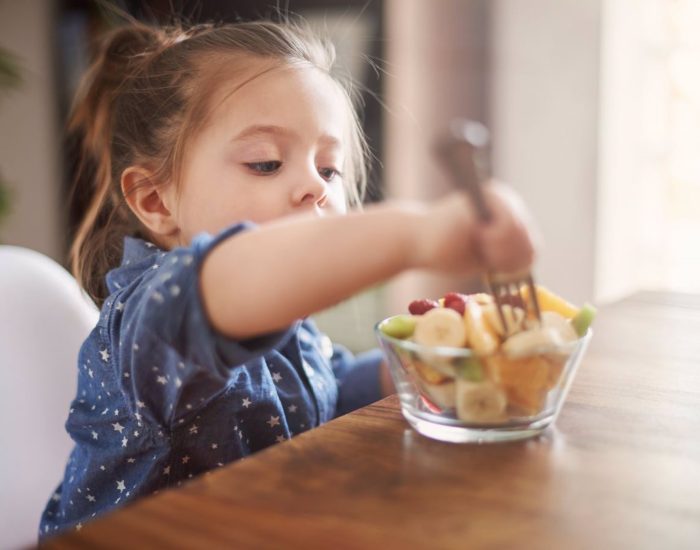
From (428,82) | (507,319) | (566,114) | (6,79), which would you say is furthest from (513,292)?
(6,79)

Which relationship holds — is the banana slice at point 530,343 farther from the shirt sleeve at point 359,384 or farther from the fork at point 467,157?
the shirt sleeve at point 359,384

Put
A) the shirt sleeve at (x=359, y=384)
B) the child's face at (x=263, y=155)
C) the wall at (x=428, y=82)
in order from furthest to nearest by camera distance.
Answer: the wall at (x=428, y=82) → the shirt sleeve at (x=359, y=384) → the child's face at (x=263, y=155)

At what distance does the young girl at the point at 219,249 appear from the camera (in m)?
0.56

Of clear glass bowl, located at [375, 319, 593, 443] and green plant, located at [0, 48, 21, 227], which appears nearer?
clear glass bowl, located at [375, 319, 593, 443]

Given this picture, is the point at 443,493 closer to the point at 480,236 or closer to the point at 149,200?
the point at 480,236

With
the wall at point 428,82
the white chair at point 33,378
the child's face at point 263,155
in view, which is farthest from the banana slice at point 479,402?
the wall at point 428,82

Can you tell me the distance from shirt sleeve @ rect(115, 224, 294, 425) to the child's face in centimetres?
22

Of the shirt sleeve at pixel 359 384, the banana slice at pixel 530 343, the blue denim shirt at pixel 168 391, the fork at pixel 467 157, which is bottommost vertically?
the shirt sleeve at pixel 359 384

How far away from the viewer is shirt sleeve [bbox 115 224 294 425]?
60cm

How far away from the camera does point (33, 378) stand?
39.9 inches

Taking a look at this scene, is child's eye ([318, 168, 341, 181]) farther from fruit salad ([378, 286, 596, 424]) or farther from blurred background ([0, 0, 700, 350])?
blurred background ([0, 0, 700, 350])

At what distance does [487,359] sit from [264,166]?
42 cm

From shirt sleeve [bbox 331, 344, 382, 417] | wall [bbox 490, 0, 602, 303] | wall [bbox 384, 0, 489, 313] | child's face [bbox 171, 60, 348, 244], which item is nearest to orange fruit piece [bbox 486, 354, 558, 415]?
child's face [bbox 171, 60, 348, 244]

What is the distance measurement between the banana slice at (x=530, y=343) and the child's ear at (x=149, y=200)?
0.55 metres
